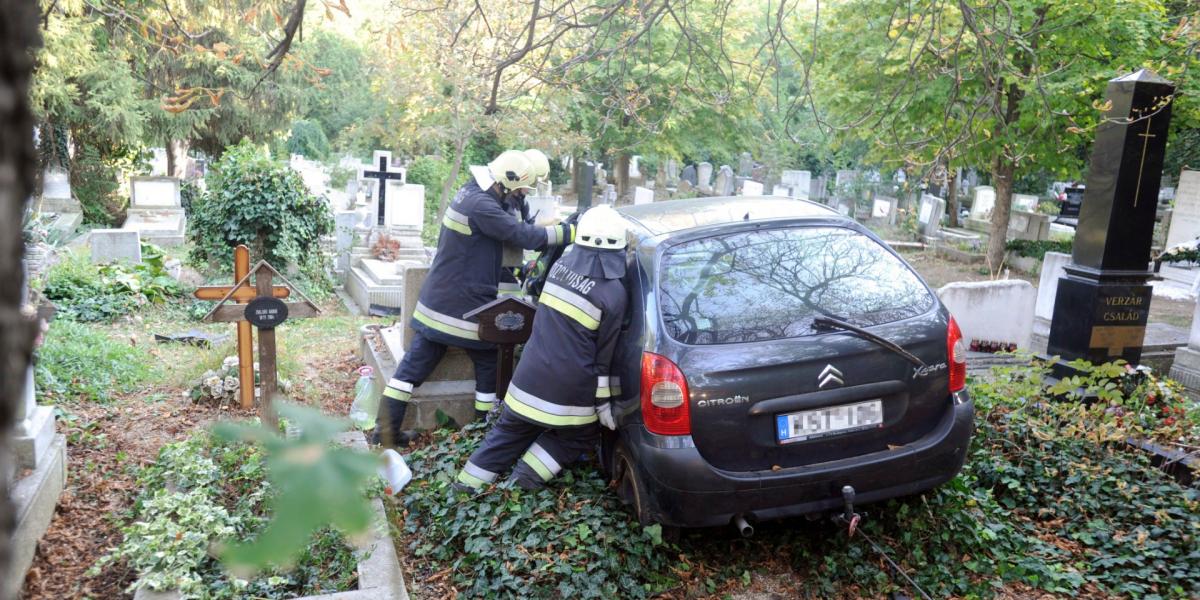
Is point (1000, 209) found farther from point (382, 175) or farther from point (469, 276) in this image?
point (469, 276)

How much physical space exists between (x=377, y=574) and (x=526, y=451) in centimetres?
105

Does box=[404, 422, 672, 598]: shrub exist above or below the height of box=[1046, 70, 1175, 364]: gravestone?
below

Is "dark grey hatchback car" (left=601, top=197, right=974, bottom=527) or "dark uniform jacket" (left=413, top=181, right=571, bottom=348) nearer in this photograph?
"dark grey hatchback car" (left=601, top=197, right=974, bottom=527)

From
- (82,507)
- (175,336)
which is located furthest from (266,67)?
(175,336)

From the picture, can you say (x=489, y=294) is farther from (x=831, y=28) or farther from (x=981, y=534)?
(x=831, y=28)

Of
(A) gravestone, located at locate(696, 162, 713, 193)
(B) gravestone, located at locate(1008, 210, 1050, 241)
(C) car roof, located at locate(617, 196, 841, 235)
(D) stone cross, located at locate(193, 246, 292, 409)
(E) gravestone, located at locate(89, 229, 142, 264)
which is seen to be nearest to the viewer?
(C) car roof, located at locate(617, 196, 841, 235)

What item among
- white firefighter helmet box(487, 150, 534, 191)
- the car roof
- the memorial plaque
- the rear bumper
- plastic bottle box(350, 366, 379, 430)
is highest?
white firefighter helmet box(487, 150, 534, 191)

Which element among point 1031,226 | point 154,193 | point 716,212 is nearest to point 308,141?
point 154,193

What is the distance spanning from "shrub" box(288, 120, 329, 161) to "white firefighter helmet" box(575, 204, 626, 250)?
3182 cm

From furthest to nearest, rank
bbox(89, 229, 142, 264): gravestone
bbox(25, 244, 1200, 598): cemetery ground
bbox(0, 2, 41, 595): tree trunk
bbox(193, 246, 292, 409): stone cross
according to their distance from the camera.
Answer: bbox(89, 229, 142, 264): gravestone, bbox(193, 246, 292, 409): stone cross, bbox(25, 244, 1200, 598): cemetery ground, bbox(0, 2, 41, 595): tree trunk

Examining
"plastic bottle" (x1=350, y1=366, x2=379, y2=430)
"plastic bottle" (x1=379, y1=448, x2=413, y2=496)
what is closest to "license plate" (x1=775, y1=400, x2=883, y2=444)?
"plastic bottle" (x1=379, y1=448, x2=413, y2=496)

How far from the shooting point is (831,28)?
14.8 metres

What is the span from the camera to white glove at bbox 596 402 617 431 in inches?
164

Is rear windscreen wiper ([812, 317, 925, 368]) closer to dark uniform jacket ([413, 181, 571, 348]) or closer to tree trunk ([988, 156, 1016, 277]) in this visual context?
dark uniform jacket ([413, 181, 571, 348])
